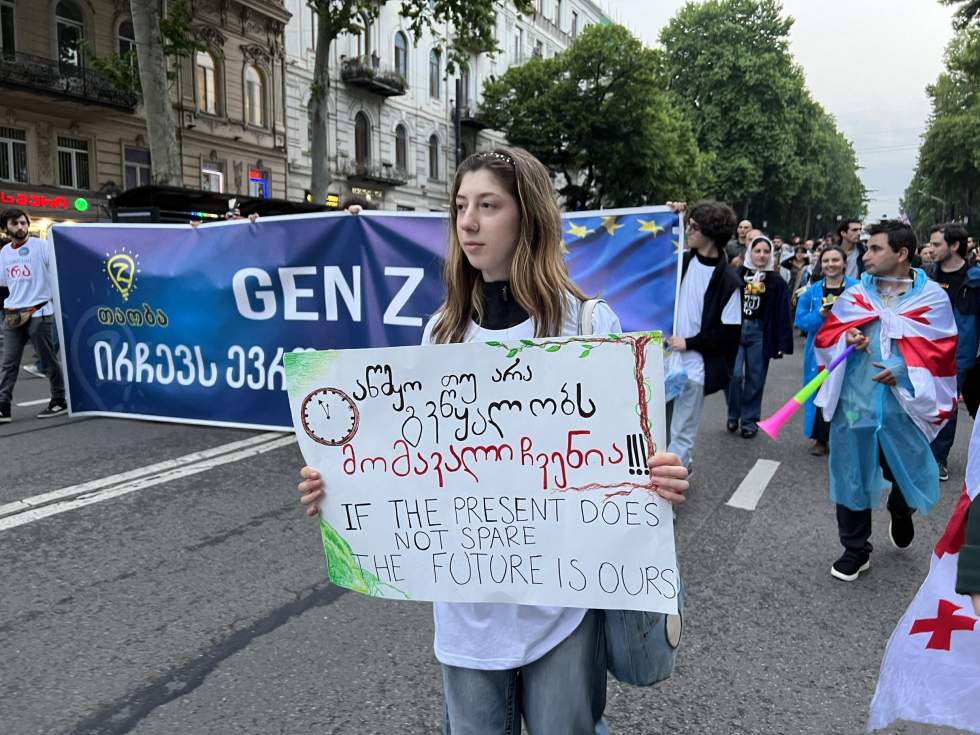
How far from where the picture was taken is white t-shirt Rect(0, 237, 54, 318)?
7.50m

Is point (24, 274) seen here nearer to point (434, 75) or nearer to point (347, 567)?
point (347, 567)

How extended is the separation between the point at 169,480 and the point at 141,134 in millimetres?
21771

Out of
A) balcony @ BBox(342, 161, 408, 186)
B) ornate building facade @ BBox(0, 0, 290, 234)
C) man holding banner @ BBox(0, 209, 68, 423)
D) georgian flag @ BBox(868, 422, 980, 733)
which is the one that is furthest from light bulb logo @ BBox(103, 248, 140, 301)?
balcony @ BBox(342, 161, 408, 186)

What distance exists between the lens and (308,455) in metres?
1.71

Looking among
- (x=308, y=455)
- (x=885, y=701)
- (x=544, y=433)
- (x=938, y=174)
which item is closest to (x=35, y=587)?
(x=308, y=455)

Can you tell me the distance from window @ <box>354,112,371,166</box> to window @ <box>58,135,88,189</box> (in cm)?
1212

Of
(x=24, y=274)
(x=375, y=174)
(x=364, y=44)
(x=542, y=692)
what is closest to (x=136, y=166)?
(x=375, y=174)

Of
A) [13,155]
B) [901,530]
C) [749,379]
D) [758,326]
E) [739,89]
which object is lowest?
[901,530]

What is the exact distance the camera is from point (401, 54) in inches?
1377

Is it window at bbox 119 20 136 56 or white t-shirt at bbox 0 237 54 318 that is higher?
window at bbox 119 20 136 56

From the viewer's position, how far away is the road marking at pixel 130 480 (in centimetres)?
449

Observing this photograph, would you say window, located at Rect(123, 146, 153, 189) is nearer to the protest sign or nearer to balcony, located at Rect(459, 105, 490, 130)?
balcony, located at Rect(459, 105, 490, 130)

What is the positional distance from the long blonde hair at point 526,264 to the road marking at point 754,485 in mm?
3765

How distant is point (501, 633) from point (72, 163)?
79.8ft
